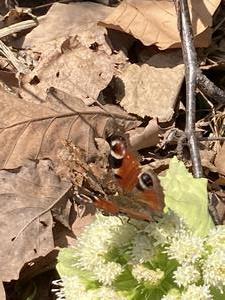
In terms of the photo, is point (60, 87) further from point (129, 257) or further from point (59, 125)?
point (129, 257)

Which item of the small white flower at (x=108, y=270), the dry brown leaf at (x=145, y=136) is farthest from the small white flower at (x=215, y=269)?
the dry brown leaf at (x=145, y=136)

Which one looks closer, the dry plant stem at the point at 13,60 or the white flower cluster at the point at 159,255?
the white flower cluster at the point at 159,255

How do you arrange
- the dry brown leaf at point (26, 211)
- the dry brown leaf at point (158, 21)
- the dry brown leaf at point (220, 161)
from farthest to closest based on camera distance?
the dry brown leaf at point (158, 21), the dry brown leaf at point (220, 161), the dry brown leaf at point (26, 211)

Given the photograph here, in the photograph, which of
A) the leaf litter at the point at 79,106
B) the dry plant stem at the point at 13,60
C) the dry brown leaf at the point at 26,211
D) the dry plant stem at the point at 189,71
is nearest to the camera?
the dry brown leaf at the point at 26,211

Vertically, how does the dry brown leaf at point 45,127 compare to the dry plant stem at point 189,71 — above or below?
below

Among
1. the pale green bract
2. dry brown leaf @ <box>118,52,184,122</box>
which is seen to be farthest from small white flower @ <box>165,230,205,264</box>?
dry brown leaf @ <box>118,52,184,122</box>

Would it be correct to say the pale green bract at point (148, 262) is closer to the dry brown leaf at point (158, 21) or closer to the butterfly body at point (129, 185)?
the butterfly body at point (129, 185)

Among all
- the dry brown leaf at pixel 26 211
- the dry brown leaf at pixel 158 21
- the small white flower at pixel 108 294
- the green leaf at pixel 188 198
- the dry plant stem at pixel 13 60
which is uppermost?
the dry brown leaf at pixel 158 21
